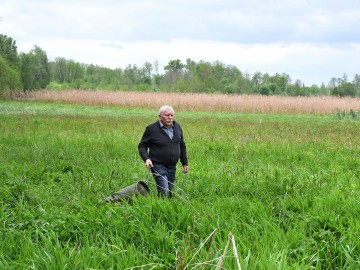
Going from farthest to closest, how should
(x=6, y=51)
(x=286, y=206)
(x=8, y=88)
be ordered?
(x=6, y=51)
(x=8, y=88)
(x=286, y=206)

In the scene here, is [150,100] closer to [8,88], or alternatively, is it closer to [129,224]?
[8,88]

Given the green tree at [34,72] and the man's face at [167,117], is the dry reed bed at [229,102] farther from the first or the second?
the man's face at [167,117]

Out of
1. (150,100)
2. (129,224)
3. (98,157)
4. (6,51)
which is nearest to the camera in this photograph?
(129,224)

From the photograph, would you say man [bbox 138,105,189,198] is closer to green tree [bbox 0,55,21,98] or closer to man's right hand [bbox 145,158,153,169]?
man's right hand [bbox 145,158,153,169]

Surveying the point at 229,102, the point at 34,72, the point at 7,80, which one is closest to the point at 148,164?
the point at 229,102

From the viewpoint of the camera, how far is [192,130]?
582 inches

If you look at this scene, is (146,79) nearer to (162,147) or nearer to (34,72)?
(34,72)

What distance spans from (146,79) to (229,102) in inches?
2306

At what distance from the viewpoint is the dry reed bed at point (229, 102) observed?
30.2m

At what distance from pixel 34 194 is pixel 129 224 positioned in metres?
2.05

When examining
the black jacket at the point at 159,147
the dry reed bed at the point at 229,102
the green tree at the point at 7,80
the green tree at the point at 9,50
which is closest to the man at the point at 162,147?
the black jacket at the point at 159,147

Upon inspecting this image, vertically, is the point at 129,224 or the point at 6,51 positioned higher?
the point at 6,51

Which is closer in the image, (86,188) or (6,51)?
(86,188)

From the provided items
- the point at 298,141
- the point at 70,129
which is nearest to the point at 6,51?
the point at 70,129
